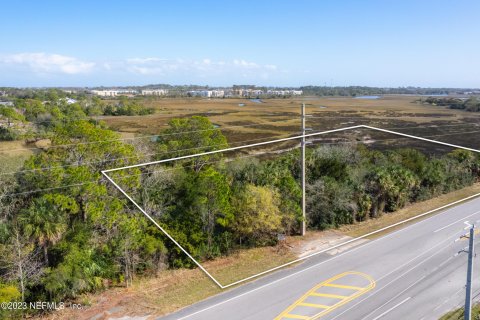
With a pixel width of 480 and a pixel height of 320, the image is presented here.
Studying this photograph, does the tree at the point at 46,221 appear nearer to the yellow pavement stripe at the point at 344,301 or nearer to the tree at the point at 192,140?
the yellow pavement stripe at the point at 344,301

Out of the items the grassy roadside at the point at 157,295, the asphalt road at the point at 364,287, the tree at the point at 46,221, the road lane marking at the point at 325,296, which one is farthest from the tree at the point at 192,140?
the road lane marking at the point at 325,296

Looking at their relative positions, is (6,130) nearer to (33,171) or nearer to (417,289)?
(33,171)

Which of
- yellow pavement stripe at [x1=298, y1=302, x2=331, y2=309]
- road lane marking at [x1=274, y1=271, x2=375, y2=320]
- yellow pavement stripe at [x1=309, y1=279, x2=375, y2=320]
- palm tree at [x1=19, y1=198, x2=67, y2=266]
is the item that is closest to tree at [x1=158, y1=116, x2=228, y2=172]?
palm tree at [x1=19, y1=198, x2=67, y2=266]

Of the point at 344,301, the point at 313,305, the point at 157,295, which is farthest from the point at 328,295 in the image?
the point at 157,295

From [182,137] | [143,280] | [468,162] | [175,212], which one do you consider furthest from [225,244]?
[468,162]

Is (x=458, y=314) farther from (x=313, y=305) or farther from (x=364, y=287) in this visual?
(x=313, y=305)

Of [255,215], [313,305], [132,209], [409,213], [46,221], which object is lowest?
[313,305]

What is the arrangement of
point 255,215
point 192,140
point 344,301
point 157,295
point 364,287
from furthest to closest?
1. point 192,140
2. point 255,215
3. point 157,295
4. point 364,287
5. point 344,301
